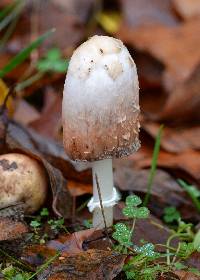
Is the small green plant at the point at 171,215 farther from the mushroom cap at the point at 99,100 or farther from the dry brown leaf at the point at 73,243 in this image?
the mushroom cap at the point at 99,100

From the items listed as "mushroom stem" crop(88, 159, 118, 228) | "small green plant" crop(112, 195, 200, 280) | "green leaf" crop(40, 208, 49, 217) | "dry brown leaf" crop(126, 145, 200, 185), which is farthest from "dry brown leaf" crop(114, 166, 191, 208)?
"green leaf" crop(40, 208, 49, 217)

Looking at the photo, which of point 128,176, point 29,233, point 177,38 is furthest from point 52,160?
point 177,38

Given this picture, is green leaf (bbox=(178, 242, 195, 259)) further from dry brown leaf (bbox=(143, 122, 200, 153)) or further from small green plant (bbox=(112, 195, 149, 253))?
dry brown leaf (bbox=(143, 122, 200, 153))

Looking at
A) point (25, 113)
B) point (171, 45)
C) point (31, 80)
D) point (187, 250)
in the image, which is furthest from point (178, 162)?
point (171, 45)

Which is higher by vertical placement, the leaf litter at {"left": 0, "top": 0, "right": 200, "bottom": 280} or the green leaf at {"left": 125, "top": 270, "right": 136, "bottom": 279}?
the leaf litter at {"left": 0, "top": 0, "right": 200, "bottom": 280}

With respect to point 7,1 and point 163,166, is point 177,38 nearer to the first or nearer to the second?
point 7,1

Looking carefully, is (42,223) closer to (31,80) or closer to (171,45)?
(31,80)

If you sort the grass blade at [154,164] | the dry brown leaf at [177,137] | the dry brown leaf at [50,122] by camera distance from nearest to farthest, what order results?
the grass blade at [154,164]
the dry brown leaf at [50,122]
the dry brown leaf at [177,137]

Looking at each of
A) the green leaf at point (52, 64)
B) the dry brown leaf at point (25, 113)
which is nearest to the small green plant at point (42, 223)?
the dry brown leaf at point (25, 113)
